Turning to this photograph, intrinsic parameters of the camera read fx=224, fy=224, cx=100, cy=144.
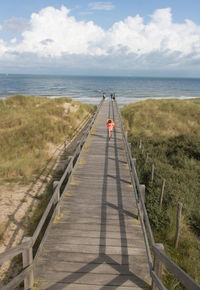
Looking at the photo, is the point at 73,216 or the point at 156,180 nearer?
the point at 73,216

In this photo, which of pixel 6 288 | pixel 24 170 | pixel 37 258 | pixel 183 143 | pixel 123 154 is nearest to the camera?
pixel 6 288

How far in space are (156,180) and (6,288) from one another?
9152 mm

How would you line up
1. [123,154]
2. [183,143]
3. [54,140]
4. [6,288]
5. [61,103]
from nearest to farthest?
1. [6,288]
2. [123,154]
3. [183,143]
4. [54,140]
5. [61,103]

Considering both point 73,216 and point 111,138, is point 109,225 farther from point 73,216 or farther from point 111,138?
point 111,138

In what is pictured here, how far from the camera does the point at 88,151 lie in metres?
12.8

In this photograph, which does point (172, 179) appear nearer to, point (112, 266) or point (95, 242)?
point (95, 242)

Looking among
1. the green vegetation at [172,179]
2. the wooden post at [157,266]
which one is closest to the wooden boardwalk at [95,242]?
the wooden post at [157,266]

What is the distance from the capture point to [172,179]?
12062 millimetres

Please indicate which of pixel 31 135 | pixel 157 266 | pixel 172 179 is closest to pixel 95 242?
pixel 157 266

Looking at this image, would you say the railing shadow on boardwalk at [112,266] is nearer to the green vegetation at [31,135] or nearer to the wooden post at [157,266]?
the wooden post at [157,266]

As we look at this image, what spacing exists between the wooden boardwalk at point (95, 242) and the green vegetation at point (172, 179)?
1.49 m

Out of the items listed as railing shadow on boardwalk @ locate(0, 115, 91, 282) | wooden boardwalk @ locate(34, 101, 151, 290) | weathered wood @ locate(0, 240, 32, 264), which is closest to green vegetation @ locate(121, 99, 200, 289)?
wooden boardwalk @ locate(34, 101, 151, 290)

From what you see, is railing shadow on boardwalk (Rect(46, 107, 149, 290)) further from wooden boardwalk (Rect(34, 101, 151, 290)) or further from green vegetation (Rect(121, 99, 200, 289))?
green vegetation (Rect(121, 99, 200, 289))

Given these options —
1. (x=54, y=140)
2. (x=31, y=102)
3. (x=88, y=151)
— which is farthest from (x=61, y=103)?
(x=88, y=151)
